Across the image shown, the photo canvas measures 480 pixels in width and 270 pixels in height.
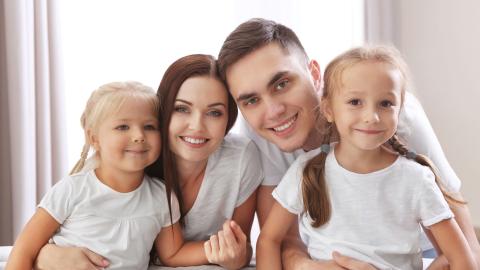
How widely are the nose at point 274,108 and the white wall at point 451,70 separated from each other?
211cm

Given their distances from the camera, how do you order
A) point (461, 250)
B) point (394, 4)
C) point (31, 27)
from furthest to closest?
point (394, 4)
point (31, 27)
point (461, 250)

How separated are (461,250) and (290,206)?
1.38 ft

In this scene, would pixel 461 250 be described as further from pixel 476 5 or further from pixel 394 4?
pixel 394 4

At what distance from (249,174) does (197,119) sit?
27cm

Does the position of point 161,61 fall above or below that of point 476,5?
below

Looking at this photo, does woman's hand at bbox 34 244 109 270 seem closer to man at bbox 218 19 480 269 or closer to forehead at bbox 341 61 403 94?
man at bbox 218 19 480 269

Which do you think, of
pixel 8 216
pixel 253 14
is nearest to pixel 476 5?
pixel 253 14

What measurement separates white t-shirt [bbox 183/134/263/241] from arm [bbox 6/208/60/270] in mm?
389

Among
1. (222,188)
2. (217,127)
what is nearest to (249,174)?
(222,188)

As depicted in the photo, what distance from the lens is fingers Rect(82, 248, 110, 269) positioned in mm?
1622

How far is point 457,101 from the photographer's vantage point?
3.63 meters

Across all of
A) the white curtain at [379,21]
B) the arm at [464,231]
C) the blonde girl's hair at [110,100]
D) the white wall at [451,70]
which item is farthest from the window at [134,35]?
the arm at [464,231]

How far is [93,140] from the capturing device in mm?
1721

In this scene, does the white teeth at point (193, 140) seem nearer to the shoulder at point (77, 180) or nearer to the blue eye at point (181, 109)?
the blue eye at point (181, 109)
